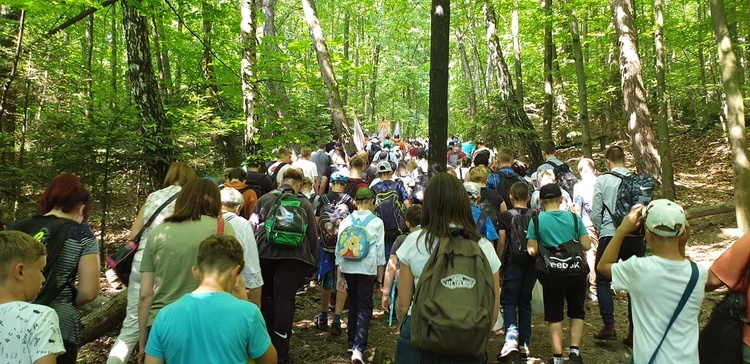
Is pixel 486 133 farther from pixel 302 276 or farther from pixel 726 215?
pixel 302 276

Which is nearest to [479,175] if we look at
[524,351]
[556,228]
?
[556,228]

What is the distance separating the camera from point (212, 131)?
8461mm

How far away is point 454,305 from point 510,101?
40.1 ft

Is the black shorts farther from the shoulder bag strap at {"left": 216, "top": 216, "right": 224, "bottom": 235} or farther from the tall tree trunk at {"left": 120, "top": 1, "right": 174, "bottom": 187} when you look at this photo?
the tall tree trunk at {"left": 120, "top": 1, "right": 174, "bottom": 187}

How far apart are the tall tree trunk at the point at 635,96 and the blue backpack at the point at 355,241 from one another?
7795 mm

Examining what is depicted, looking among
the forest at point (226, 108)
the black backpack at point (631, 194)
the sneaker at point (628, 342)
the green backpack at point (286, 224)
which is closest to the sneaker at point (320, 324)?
the forest at point (226, 108)

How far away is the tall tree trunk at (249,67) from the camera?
29.8ft

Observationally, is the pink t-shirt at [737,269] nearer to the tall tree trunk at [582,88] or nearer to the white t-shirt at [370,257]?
the white t-shirt at [370,257]

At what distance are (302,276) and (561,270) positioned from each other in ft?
8.23

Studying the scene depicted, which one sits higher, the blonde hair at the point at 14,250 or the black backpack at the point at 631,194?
the black backpack at the point at 631,194

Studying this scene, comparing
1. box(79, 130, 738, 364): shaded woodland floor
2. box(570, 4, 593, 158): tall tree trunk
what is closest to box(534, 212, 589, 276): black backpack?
box(79, 130, 738, 364): shaded woodland floor

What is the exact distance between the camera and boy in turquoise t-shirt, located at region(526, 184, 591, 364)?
4230 mm

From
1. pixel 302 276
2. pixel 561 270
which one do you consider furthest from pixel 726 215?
pixel 302 276

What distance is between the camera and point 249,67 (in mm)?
9133
